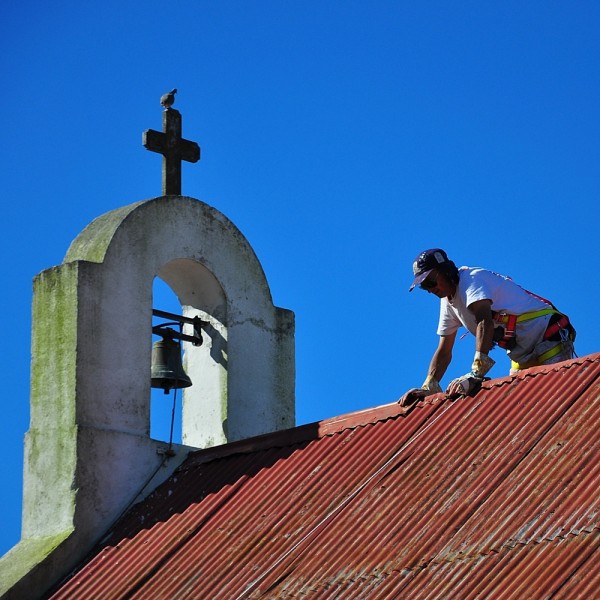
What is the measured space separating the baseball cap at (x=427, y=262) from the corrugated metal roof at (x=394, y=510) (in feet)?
2.76

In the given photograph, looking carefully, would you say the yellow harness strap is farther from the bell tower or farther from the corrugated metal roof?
the bell tower

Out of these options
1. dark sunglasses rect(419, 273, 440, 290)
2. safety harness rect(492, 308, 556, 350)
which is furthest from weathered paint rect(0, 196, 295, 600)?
safety harness rect(492, 308, 556, 350)

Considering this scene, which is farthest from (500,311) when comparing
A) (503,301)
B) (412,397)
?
(412,397)

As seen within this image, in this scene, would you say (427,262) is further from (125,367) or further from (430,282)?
(125,367)

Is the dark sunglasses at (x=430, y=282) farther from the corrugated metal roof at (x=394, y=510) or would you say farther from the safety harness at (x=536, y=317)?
the corrugated metal roof at (x=394, y=510)

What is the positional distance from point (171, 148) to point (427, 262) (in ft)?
12.7

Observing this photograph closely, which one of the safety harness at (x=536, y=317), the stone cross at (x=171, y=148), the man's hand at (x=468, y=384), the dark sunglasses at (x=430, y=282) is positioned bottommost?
the man's hand at (x=468, y=384)

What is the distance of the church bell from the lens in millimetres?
13383

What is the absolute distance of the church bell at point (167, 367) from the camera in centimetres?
1338

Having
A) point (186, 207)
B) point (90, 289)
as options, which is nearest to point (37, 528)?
point (90, 289)

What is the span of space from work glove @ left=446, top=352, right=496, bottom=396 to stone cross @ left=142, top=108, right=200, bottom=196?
13.4 feet

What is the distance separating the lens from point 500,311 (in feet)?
36.3

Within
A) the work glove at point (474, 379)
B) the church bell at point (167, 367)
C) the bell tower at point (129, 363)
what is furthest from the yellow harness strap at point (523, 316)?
the church bell at point (167, 367)

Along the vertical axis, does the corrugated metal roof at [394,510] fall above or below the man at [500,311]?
below
